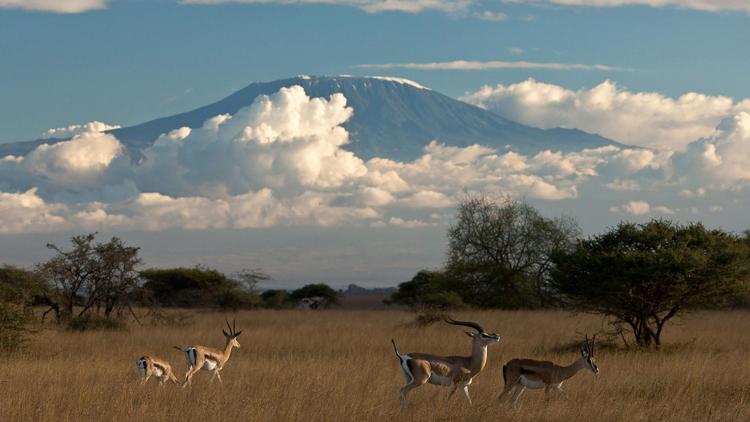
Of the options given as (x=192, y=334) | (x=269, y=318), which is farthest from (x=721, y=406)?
(x=269, y=318)

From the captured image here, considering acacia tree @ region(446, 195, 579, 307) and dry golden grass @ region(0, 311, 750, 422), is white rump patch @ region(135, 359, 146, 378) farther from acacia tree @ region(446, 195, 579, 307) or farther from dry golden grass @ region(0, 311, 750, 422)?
acacia tree @ region(446, 195, 579, 307)

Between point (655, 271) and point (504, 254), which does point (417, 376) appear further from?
point (504, 254)

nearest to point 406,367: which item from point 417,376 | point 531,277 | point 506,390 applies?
point 417,376

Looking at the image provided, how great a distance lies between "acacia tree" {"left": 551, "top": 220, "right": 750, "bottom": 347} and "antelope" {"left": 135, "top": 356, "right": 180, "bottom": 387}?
11715mm

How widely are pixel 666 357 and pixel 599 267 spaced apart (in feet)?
12.2

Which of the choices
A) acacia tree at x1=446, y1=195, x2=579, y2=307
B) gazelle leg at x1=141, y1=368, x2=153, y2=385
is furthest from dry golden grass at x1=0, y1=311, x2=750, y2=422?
acacia tree at x1=446, y1=195, x2=579, y2=307

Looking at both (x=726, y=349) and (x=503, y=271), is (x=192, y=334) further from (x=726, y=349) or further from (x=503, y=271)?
(x=503, y=271)

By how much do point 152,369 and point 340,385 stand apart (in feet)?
10.3

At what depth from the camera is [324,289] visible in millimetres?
75875

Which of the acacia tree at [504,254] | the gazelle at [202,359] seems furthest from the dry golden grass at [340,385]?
the acacia tree at [504,254]

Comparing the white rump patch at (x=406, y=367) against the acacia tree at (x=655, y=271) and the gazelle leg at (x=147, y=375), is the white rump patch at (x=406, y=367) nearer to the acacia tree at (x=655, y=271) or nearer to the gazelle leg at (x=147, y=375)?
the gazelle leg at (x=147, y=375)

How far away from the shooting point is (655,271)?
22.2 meters

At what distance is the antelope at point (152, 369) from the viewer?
15031 millimetres

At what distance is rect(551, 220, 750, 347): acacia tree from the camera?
22.3 meters
